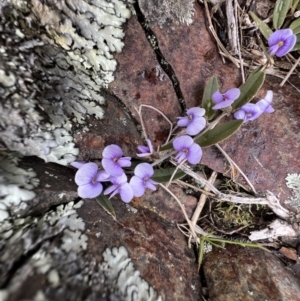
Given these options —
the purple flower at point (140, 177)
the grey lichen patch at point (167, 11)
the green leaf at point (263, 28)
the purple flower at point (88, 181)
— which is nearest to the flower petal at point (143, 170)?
the purple flower at point (140, 177)

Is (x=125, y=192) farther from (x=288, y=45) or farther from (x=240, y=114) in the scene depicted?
(x=288, y=45)

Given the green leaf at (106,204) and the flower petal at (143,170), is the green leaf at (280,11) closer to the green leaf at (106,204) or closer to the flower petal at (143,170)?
the flower petal at (143,170)

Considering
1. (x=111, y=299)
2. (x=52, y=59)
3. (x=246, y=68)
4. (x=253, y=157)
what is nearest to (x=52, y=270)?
(x=111, y=299)

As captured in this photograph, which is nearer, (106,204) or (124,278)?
(124,278)

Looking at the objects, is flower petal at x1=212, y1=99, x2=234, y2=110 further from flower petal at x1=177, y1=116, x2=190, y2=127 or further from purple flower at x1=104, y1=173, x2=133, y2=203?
purple flower at x1=104, y1=173, x2=133, y2=203

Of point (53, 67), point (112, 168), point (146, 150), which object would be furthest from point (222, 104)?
point (53, 67)

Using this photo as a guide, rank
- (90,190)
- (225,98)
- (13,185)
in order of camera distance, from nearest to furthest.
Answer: (13,185) < (90,190) < (225,98)

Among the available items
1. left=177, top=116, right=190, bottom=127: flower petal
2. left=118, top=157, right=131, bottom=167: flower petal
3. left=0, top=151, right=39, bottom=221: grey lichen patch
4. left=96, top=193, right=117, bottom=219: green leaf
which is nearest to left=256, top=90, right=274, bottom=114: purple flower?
left=177, top=116, right=190, bottom=127: flower petal
